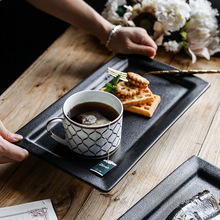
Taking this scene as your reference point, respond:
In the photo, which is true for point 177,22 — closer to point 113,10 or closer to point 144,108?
point 113,10

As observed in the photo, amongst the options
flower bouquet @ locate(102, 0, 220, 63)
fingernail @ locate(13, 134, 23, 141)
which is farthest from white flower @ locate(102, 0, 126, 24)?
fingernail @ locate(13, 134, 23, 141)

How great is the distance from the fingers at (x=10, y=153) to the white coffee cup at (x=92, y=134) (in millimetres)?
96

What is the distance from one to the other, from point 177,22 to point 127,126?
2.00ft

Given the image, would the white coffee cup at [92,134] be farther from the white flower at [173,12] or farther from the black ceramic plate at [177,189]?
the white flower at [173,12]

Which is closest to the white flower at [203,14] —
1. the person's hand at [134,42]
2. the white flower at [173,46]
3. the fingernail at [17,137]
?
the white flower at [173,46]

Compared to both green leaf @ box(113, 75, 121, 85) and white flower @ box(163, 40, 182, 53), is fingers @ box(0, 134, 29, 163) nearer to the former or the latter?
green leaf @ box(113, 75, 121, 85)

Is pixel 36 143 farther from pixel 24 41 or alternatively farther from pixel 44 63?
pixel 24 41

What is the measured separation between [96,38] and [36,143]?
0.79 meters

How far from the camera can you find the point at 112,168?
0.91m

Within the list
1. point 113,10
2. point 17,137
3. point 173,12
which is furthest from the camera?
point 113,10

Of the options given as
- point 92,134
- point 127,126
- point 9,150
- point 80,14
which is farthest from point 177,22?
point 9,150

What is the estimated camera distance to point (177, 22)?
1.45 meters

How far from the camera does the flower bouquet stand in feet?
4.75

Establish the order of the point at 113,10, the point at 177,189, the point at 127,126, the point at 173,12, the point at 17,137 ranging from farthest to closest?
the point at 113,10, the point at 173,12, the point at 127,126, the point at 17,137, the point at 177,189
